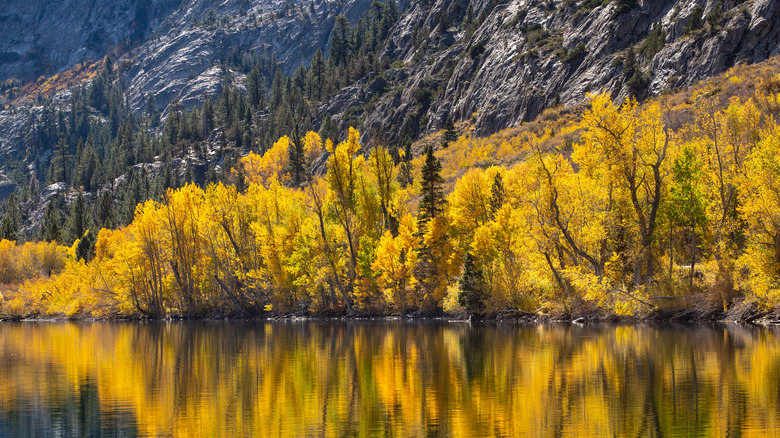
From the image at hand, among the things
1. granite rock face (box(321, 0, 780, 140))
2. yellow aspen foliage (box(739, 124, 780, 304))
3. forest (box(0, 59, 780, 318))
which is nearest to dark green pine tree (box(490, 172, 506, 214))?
forest (box(0, 59, 780, 318))

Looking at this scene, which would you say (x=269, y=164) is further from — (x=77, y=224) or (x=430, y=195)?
(x=430, y=195)

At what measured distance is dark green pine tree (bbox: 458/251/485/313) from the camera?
5816cm

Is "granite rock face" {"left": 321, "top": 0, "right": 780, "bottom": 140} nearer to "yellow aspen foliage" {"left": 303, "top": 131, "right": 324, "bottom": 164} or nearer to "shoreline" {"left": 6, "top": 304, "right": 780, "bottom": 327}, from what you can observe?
"yellow aspen foliage" {"left": 303, "top": 131, "right": 324, "bottom": 164}

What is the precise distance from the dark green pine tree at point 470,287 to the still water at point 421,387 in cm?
1605

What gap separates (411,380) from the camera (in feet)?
83.7

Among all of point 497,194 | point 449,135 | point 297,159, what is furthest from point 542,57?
point 497,194

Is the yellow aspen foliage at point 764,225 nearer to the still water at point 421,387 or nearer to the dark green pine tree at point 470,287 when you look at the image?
the still water at point 421,387

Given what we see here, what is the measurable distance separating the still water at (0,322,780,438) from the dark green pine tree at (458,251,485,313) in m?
16.0

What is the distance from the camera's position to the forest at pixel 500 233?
45.9 metres

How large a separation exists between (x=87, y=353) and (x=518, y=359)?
25269 millimetres

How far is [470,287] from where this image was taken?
5831 centimetres

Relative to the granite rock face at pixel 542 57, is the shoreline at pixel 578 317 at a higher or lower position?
lower

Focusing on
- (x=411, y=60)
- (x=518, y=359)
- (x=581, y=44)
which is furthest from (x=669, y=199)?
(x=411, y=60)

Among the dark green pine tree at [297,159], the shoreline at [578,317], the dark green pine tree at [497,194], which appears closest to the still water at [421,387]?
the shoreline at [578,317]
